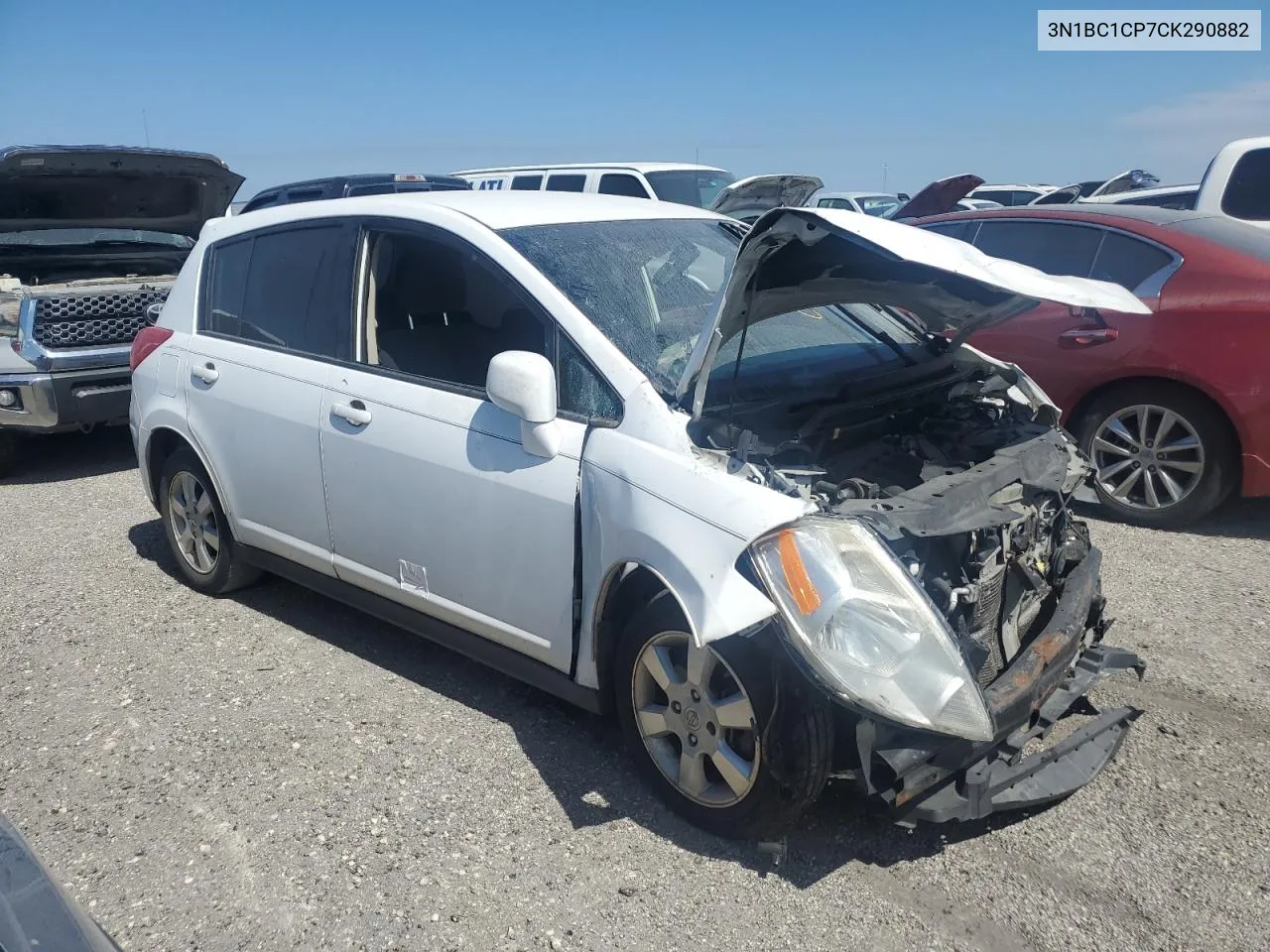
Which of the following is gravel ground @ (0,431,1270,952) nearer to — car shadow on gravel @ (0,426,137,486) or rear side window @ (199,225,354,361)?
rear side window @ (199,225,354,361)

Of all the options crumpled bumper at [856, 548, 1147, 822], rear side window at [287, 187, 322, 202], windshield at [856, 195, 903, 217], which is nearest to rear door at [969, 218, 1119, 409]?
crumpled bumper at [856, 548, 1147, 822]

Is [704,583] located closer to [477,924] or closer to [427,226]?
[477,924]

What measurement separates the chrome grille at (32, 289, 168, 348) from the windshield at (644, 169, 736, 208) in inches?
265

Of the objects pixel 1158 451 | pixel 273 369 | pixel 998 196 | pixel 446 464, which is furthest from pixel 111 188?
pixel 998 196

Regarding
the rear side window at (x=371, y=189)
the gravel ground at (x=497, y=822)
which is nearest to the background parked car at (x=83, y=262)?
the rear side window at (x=371, y=189)

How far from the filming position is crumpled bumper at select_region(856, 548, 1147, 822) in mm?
2592

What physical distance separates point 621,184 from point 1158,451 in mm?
8703

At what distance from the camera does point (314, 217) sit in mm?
4164

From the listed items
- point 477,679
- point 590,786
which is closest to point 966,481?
point 590,786

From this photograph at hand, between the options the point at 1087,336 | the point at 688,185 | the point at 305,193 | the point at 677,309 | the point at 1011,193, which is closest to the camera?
the point at 677,309

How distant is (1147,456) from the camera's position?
5.42 meters

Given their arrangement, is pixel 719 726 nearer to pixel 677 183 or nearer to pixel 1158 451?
pixel 1158 451

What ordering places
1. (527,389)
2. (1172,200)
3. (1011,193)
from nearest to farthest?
(527,389), (1172,200), (1011,193)

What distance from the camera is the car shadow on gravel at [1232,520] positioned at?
532cm
